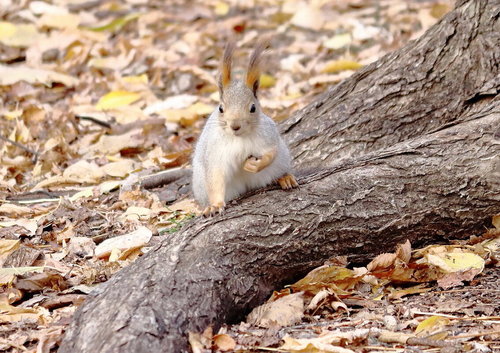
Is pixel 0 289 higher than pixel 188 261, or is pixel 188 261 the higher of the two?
pixel 188 261

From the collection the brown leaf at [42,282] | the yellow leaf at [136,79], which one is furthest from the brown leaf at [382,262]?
the yellow leaf at [136,79]

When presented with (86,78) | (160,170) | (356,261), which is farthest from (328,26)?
(356,261)

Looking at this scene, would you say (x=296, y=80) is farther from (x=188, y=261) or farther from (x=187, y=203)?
(x=188, y=261)

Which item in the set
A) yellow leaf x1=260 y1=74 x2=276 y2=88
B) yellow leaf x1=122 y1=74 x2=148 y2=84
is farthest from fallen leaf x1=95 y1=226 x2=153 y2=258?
A: yellow leaf x1=122 y1=74 x2=148 y2=84

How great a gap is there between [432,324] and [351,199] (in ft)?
2.25

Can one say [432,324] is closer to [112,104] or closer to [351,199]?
[351,199]

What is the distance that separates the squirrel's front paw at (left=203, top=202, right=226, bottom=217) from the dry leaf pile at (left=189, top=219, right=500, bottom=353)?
0.39 meters

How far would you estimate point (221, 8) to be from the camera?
801cm

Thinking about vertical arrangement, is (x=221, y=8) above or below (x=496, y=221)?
above

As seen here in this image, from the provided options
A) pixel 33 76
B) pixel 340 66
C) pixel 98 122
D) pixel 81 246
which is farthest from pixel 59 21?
pixel 81 246

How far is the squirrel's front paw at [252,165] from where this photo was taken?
308cm

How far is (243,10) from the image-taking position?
26.4 feet

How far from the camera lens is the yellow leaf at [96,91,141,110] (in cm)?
559

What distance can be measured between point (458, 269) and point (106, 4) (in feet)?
20.9
